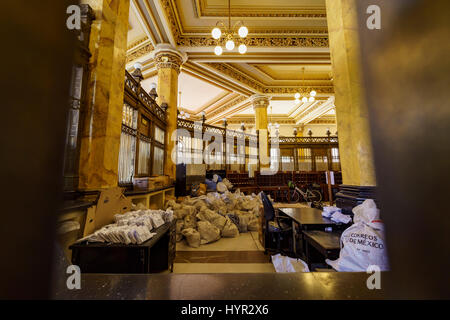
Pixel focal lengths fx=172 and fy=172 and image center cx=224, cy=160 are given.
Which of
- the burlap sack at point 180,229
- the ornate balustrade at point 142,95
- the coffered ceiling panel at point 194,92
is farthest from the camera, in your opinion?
the coffered ceiling panel at point 194,92

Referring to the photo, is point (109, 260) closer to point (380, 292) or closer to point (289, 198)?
point (380, 292)

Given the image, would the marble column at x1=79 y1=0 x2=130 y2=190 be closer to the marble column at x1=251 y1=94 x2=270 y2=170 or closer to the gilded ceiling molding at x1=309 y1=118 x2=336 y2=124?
the marble column at x1=251 y1=94 x2=270 y2=170

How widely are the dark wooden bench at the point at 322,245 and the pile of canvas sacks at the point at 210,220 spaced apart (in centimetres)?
179

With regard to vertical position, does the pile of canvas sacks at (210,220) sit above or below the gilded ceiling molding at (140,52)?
below

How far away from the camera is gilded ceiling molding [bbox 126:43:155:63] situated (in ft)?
20.9

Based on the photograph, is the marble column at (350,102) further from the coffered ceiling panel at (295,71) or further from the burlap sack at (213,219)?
the coffered ceiling panel at (295,71)

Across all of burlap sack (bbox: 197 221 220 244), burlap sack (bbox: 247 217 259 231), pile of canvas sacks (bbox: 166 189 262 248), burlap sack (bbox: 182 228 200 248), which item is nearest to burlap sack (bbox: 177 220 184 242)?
pile of canvas sacks (bbox: 166 189 262 248)

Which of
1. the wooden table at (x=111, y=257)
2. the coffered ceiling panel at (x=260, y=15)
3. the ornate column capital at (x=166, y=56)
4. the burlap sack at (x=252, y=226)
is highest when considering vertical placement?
the coffered ceiling panel at (x=260, y=15)

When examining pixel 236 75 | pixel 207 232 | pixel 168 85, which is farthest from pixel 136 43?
pixel 207 232

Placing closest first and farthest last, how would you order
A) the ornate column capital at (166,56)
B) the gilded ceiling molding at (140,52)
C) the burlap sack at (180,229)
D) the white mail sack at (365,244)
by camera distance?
the white mail sack at (365,244) → the burlap sack at (180,229) → the ornate column capital at (166,56) → the gilded ceiling molding at (140,52)

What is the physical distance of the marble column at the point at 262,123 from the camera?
973 centimetres

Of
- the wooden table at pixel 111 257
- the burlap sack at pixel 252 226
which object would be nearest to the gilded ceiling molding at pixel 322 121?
the burlap sack at pixel 252 226
